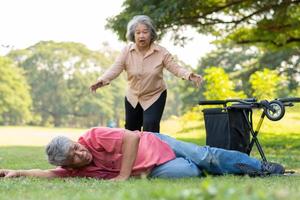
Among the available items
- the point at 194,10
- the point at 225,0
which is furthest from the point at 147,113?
the point at 225,0

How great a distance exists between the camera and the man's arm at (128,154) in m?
5.43

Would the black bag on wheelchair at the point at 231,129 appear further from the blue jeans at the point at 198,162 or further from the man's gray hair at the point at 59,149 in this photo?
the man's gray hair at the point at 59,149

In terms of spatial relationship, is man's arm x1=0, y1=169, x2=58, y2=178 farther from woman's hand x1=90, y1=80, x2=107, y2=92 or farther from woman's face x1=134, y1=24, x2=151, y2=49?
woman's face x1=134, y1=24, x2=151, y2=49

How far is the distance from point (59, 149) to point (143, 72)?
7.55ft

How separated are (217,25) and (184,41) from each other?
1557 millimetres

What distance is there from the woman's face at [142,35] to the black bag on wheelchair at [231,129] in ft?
3.73

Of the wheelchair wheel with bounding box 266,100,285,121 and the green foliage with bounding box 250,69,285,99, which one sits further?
the green foliage with bounding box 250,69,285,99

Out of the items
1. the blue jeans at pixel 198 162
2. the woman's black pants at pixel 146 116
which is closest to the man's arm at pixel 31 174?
the blue jeans at pixel 198 162

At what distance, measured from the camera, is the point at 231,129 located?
6609 mm

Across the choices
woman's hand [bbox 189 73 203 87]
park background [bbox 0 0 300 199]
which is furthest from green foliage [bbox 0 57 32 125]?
woman's hand [bbox 189 73 203 87]

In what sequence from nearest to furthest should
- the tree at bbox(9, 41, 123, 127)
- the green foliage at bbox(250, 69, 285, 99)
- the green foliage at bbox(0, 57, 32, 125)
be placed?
the green foliage at bbox(250, 69, 285, 99) < the green foliage at bbox(0, 57, 32, 125) < the tree at bbox(9, 41, 123, 127)

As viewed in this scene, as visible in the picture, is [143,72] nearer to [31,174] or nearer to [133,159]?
[133,159]

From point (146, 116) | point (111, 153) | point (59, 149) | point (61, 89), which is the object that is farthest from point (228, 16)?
point (61, 89)

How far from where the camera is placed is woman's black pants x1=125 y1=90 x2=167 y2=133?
693 cm
